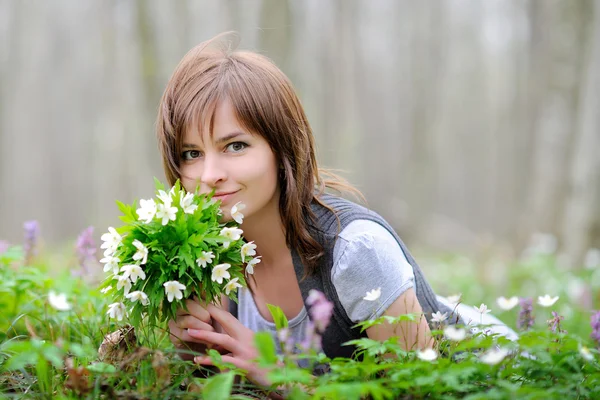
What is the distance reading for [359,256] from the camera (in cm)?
223

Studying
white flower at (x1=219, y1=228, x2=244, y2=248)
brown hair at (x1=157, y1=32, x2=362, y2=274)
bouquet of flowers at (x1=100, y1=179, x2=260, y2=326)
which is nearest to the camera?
bouquet of flowers at (x1=100, y1=179, x2=260, y2=326)

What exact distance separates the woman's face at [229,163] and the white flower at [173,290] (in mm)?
373

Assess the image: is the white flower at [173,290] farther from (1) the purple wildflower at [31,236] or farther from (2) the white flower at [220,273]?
(1) the purple wildflower at [31,236]

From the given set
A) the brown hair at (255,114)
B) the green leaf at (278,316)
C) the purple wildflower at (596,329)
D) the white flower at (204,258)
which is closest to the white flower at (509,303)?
the purple wildflower at (596,329)

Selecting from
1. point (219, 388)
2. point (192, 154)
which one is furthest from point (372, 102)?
point (219, 388)

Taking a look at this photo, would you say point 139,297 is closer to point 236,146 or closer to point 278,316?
point 278,316

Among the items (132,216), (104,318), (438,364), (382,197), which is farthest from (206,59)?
(382,197)

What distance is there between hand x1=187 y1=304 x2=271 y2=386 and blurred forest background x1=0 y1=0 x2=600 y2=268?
8.32 ft

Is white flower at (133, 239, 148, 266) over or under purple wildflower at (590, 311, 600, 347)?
over

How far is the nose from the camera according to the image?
217cm

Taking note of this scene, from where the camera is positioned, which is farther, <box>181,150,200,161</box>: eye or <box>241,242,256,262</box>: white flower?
<box>181,150,200,161</box>: eye

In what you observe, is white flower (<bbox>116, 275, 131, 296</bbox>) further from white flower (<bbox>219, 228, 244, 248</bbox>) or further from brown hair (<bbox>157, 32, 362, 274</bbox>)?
brown hair (<bbox>157, 32, 362, 274</bbox>)

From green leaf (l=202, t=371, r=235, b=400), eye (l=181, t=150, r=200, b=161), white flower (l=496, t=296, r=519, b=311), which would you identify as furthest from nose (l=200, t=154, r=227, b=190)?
white flower (l=496, t=296, r=519, b=311)

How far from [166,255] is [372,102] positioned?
22.0m
